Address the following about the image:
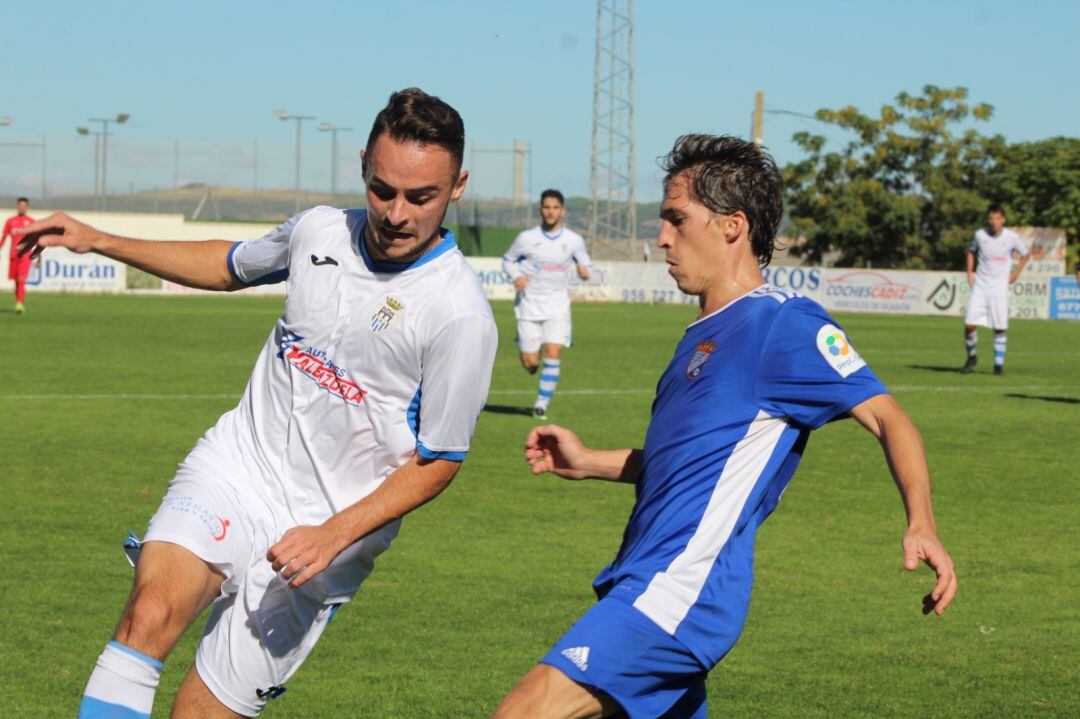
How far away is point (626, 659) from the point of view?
338cm

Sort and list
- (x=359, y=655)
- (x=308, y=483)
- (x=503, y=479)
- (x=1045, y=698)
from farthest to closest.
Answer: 1. (x=503, y=479)
2. (x=359, y=655)
3. (x=1045, y=698)
4. (x=308, y=483)

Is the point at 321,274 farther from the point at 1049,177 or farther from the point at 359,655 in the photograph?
the point at 1049,177

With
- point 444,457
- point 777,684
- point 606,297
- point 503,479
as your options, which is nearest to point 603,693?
point 444,457

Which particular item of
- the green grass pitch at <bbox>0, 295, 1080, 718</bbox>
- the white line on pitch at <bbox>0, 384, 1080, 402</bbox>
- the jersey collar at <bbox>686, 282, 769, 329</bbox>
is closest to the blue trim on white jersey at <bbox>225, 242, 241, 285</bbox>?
the jersey collar at <bbox>686, 282, 769, 329</bbox>

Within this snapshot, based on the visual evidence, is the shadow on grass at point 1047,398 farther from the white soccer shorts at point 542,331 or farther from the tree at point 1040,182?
the tree at point 1040,182

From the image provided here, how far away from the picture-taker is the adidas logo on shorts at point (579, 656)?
3.33 metres

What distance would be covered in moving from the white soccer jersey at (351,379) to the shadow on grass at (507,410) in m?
11.1

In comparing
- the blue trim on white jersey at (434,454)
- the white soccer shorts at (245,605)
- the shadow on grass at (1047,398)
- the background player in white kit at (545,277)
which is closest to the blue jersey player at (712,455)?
the blue trim on white jersey at (434,454)

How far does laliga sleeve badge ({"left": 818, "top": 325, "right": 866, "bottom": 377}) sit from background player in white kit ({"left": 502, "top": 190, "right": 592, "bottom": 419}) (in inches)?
484

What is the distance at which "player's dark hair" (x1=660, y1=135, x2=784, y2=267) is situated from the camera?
384cm

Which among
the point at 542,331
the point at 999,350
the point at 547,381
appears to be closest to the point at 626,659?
the point at 547,381

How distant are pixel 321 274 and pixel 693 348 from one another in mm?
1140

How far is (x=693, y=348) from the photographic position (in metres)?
3.78

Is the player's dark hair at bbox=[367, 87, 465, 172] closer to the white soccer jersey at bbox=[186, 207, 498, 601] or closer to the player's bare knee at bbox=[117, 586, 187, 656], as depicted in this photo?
the white soccer jersey at bbox=[186, 207, 498, 601]
